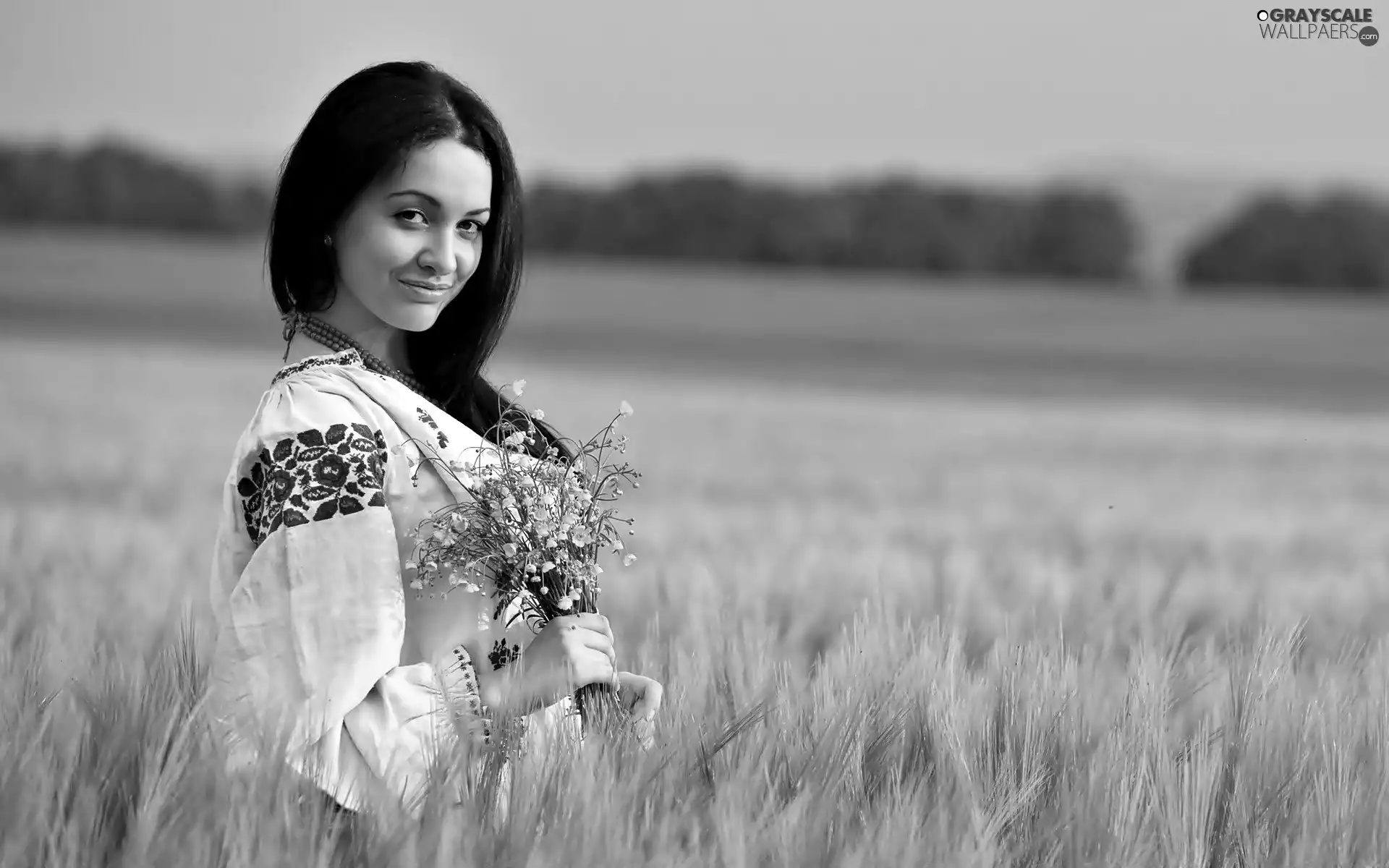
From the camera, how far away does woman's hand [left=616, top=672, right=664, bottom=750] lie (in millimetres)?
1995

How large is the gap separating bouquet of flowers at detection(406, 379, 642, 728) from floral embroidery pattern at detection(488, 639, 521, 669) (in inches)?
1.7

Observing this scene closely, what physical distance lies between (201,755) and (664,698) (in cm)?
70

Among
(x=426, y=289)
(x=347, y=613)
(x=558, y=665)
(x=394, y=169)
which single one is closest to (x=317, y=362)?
(x=426, y=289)

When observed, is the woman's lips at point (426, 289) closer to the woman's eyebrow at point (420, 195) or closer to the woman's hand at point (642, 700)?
the woman's eyebrow at point (420, 195)

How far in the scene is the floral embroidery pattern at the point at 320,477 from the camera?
193 cm

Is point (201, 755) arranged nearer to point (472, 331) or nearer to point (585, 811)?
point (585, 811)

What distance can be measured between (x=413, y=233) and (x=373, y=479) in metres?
0.41

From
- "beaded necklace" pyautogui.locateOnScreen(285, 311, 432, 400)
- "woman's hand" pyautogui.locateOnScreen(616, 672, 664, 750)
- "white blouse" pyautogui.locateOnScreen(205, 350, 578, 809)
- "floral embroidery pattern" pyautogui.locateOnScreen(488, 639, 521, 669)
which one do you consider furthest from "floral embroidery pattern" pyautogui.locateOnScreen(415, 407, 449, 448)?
"woman's hand" pyautogui.locateOnScreen(616, 672, 664, 750)

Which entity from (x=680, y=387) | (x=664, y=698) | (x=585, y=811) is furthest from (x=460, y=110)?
(x=680, y=387)

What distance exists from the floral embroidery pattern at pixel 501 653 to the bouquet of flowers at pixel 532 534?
0.04 m

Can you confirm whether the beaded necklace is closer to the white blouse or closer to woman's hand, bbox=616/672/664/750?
the white blouse

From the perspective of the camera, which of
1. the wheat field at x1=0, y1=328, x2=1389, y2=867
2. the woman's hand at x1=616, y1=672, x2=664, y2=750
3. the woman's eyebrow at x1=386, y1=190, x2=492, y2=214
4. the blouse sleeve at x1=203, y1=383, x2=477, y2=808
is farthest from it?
the woman's eyebrow at x1=386, y1=190, x2=492, y2=214

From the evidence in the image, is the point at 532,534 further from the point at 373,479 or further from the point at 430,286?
the point at 430,286

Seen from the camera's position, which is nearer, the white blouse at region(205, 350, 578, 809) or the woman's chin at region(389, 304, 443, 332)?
the white blouse at region(205, 350, 578, 809)
